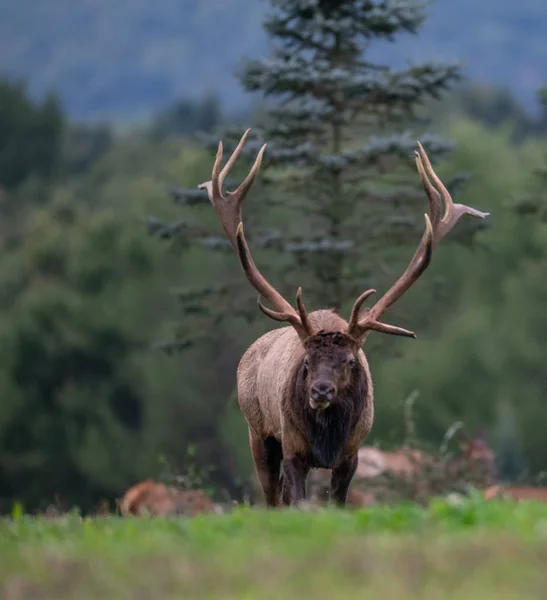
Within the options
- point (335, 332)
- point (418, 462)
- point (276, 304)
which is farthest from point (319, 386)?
point (418, 462)

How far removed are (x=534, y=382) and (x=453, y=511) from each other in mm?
45104

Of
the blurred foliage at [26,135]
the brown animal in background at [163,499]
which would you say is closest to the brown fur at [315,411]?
the brown animal in background at [163,499]

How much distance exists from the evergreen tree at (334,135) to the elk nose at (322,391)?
1025 centimetres

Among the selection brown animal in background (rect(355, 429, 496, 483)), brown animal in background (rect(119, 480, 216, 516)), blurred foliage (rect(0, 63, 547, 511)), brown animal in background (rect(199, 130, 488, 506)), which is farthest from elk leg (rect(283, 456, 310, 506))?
blurred foliage (rect(0, 63, 547, 511))

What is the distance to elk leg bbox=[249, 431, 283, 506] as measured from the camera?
12.5 m

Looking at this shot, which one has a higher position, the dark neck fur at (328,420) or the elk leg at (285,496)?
the dark neck fur at (328,420)

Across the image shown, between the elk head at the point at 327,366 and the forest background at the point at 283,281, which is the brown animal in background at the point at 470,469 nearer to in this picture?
the forest background at the point at 283,281

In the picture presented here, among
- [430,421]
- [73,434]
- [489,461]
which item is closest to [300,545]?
[489,461]

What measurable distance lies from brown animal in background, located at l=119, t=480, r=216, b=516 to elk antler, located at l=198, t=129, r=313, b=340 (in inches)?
159

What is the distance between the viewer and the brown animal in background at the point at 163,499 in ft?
54.4

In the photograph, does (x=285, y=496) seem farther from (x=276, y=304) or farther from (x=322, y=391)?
(x=322, y=391)

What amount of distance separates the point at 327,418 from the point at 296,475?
18.6 inches

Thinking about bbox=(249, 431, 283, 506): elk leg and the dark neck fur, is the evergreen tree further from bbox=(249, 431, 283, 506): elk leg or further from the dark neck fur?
the dark neck fur

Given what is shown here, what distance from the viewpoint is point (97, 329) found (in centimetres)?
5575
